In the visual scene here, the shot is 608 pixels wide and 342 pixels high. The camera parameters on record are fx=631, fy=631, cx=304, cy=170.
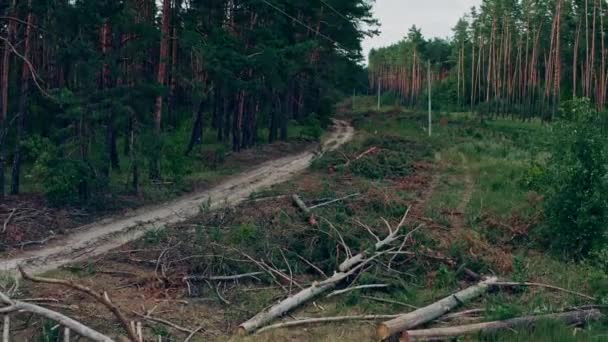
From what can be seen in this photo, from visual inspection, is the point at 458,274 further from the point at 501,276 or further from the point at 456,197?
the point at 456,197

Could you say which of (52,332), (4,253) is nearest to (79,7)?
(4,253)

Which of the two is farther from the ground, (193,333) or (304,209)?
(304,209)

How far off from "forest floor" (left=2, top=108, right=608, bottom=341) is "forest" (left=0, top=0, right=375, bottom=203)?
4.03 meters

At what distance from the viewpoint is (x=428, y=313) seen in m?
9.38

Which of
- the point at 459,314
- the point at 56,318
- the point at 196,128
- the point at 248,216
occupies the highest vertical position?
the point at 196,128

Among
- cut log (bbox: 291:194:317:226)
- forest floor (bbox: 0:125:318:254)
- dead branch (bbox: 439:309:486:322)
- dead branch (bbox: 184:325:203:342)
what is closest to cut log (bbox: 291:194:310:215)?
cut log (bbox: 291:194:317:226)

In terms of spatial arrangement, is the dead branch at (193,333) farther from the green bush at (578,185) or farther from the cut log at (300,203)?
the green bush at (578,185)

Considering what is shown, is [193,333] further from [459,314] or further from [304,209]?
[304,209]

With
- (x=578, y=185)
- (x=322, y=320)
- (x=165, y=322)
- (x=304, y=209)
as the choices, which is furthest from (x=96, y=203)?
(x=578, y=185)

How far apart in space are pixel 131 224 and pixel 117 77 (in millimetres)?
6763

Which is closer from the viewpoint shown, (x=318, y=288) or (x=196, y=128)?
(x=318, y=288)

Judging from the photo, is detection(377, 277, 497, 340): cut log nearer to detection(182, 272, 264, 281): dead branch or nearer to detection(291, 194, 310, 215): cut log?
detection(182, 272, 264, 281): dead branch

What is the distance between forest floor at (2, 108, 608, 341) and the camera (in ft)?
30.3

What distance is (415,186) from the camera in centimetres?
2142
